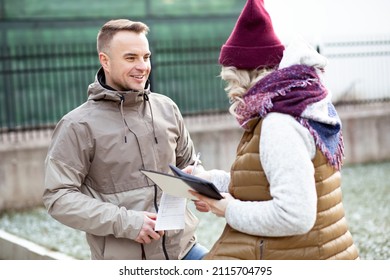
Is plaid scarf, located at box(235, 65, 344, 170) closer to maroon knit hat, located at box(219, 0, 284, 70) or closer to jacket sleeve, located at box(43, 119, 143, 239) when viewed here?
maroon knit hat, located at box(219, 0, 284, 70)

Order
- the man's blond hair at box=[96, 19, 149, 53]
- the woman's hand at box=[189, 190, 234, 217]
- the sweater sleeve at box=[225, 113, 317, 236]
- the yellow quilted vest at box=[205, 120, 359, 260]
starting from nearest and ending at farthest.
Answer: the sweater sleeve at box=[225, 113, 317, 236]
the yellow quilted vest at box=[205, 120, 359, 260]
the woman's hand at box=[189, 190, 234, 217]
the man's blond hair at box=[96, 19, 149, 53]

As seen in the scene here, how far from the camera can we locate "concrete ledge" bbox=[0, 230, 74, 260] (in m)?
7.14

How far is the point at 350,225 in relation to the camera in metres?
8.34

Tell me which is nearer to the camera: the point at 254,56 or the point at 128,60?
the point at 254,56

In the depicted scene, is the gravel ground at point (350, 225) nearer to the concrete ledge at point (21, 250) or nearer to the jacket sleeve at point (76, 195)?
the concrete ledge at point (21, 250)

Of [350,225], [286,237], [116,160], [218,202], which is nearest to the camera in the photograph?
[286,237]

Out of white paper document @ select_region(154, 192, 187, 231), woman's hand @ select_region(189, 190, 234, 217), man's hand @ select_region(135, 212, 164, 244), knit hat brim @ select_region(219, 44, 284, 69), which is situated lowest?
man's hand @ select_region(135, 212, 164, 244)

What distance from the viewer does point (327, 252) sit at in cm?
307

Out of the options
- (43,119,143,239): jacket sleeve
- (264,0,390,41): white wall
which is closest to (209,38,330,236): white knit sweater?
(43,119,143,239): jacket sleeve

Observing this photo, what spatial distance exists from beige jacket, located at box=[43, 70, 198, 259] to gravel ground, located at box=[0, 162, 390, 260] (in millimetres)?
3219

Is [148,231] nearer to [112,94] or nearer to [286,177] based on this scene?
[112,94]

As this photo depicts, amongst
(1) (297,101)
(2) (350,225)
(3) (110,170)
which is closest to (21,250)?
(2) (350,225)

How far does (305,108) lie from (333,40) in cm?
1188

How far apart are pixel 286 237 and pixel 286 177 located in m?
0.27
